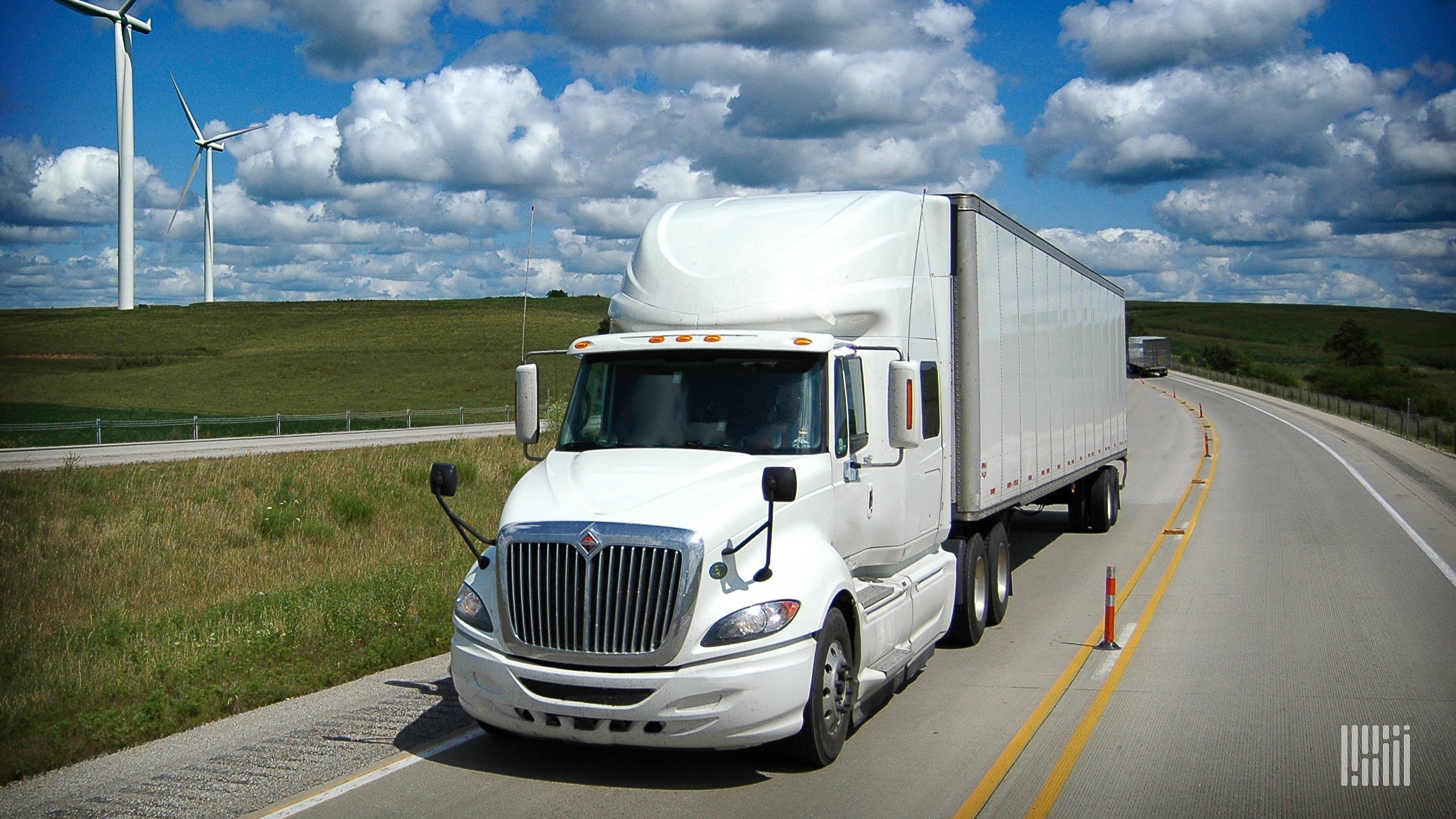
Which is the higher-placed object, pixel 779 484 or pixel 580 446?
pixel 580 446

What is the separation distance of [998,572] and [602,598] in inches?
247

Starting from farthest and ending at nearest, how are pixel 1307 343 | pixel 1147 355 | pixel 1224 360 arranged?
pixel 1307 343
pixel 1224 360
pixel 1147 355

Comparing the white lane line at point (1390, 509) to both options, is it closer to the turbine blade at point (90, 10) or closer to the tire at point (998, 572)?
the tire at point (998, 572)

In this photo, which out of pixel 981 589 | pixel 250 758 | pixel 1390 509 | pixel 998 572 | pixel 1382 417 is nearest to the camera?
pixel 250 758

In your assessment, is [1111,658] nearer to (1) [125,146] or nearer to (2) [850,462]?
(2) [850,462]

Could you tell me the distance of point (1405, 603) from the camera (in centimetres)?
1302

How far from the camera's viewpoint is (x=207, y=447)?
37.2 meters

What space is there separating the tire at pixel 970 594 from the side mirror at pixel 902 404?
286 centimetres

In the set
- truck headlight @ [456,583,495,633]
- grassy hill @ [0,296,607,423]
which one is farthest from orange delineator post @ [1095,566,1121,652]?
grassy hill @ [0,296,607,423]

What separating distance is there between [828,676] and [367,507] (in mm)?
17367

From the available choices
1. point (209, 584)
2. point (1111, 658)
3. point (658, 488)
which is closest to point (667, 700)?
point (658, 488)

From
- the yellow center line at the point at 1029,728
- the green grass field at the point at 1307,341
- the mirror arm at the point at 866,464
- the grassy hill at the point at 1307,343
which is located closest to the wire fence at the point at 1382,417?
the yellow center line at the point at 1029,728

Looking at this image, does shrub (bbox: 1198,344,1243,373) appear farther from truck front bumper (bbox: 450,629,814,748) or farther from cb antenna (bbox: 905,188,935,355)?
truck front bumper (bbox: 450,629,814,748)

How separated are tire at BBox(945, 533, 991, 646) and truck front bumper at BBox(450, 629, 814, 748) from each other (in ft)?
12.7
